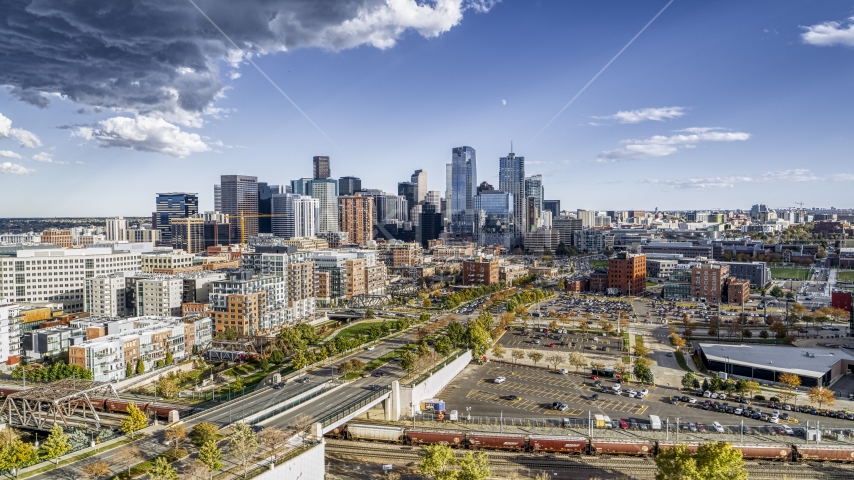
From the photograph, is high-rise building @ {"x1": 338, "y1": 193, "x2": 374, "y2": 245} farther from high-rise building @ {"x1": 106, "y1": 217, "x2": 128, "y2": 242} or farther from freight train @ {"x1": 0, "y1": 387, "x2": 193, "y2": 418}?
freight train @ {"x1": 0, "y1": 387, "x2": 193, "y2": 418}

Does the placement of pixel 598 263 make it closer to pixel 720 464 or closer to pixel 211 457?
pixel 720 464

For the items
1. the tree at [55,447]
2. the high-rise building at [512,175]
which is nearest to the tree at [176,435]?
the tree at [55,447]

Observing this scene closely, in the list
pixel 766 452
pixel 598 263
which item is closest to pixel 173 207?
pixel 598 263

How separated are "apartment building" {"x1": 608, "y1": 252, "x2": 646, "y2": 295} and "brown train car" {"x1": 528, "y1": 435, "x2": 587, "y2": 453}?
38650 millimetres

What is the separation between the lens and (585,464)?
18562 millimetres

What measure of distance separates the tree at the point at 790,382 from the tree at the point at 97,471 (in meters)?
25.5

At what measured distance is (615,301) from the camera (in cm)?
5159

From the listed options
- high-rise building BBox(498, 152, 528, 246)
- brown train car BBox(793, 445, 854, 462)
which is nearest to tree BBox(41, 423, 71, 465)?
brown train car BBox(793, 445, 854, 462)

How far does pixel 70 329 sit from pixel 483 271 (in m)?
39.2

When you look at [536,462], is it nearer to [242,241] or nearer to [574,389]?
[574,389]

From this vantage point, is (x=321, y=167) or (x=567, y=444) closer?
(x=567, y=444)

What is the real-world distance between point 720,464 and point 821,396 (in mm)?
11722

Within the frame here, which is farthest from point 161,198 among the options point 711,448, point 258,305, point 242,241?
point 711,448

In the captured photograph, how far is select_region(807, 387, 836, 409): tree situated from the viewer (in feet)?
74.6
